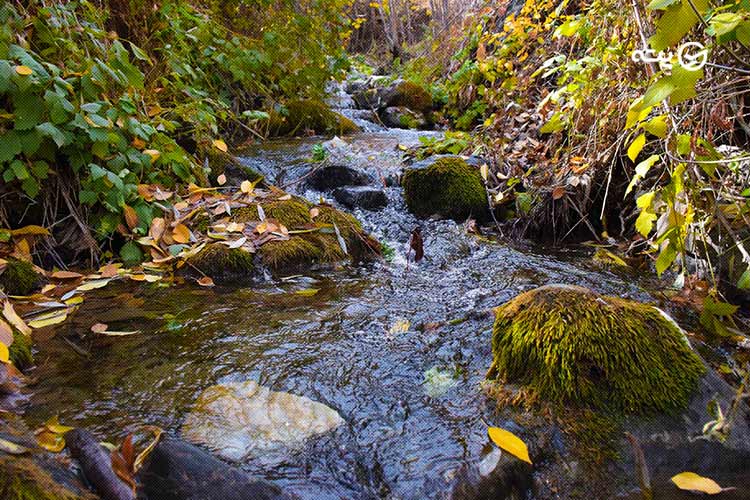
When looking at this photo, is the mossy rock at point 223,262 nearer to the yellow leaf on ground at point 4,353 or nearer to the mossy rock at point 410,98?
the yellow leaf on ground at point 4,353

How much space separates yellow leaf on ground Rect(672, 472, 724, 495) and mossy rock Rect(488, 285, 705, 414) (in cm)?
22

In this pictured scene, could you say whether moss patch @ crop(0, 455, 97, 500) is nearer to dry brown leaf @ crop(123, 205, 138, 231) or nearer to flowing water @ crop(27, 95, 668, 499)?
flowing water @ crop(27, 95, 668, 499)

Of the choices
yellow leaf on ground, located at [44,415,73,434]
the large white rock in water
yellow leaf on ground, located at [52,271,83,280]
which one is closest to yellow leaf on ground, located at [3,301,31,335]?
yellow leaf on ground, located at [52,271,83,280]

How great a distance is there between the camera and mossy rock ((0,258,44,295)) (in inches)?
99.7

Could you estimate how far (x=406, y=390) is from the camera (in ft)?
6.35

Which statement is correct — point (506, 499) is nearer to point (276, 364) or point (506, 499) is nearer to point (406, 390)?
point (406, 390)

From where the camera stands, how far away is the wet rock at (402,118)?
845 centimetres

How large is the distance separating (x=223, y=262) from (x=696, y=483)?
2584 mm

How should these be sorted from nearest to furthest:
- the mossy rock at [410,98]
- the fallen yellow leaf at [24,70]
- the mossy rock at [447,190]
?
the fallen yellow leaf at [24,70]
the mossy rock at [447,190]
the mossy rock at [410,98]

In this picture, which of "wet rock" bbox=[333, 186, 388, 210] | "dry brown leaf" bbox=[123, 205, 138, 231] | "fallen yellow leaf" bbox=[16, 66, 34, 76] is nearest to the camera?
"fallen yellow leaf" bbox=[16, 66, 34, 76]

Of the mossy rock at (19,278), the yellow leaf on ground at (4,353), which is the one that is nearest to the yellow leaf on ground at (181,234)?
the mossy rock at (19,278)

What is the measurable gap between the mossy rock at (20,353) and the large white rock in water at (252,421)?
0.73 m

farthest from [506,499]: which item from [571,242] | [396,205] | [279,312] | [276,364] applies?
[396,205]

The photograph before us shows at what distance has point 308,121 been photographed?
7270 mm
